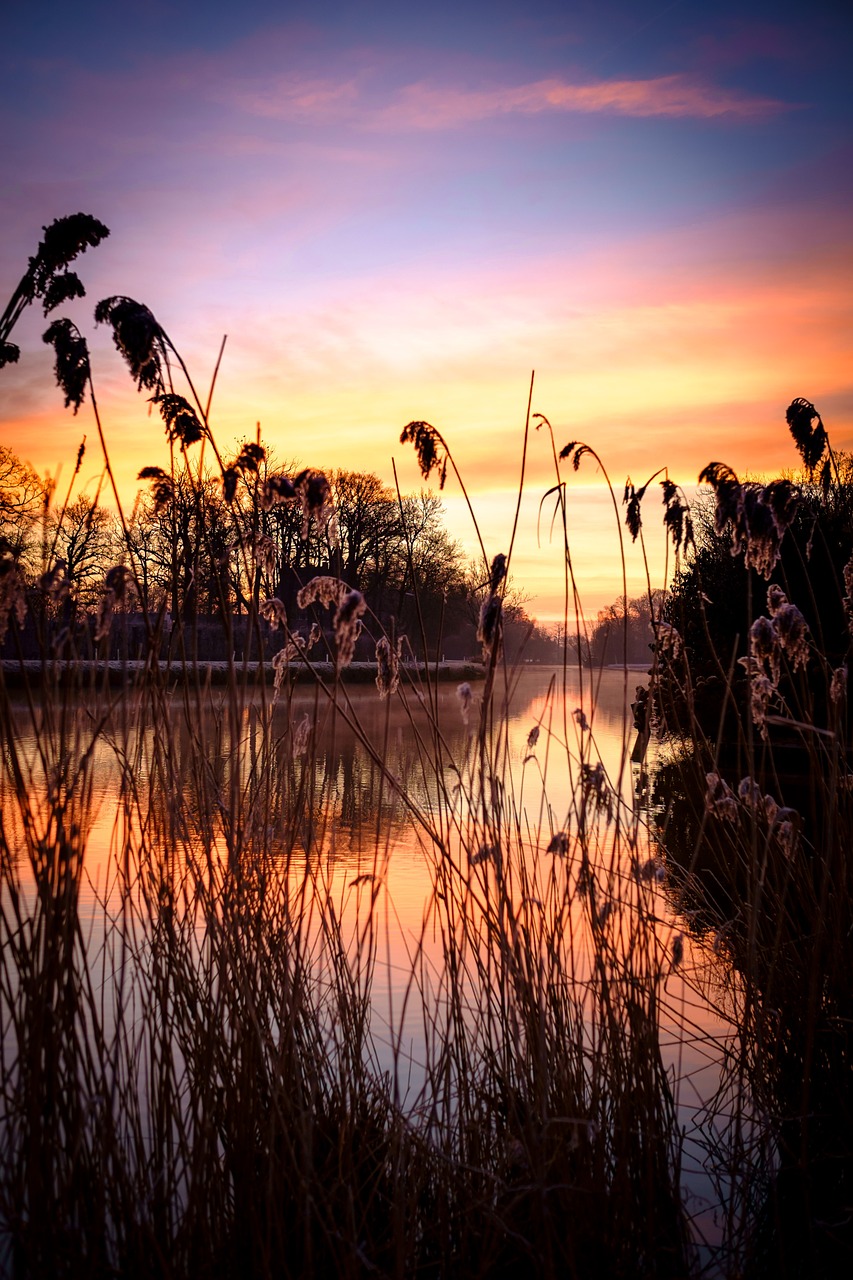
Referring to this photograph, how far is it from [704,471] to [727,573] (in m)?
10.3

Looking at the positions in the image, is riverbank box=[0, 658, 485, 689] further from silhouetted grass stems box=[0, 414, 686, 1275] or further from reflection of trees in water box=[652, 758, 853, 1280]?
reflection of trees in water box=[652, 758, 853, 1280]

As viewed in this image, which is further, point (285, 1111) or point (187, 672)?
point (187, 672)

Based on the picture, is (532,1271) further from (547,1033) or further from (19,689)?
(19,689)

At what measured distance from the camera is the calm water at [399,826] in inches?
83.3

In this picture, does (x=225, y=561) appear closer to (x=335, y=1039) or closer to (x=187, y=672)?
(x=187, y=672)

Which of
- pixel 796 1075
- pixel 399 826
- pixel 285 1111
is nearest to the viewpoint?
pixel 285 1111

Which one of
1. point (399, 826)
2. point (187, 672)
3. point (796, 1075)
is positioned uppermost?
point (187, 672)

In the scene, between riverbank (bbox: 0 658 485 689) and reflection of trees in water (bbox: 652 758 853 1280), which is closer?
riverbank (bbox: 0 658 485 689)

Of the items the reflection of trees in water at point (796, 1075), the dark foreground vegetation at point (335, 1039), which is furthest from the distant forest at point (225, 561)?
the reflection of trees in water at point (796, 1075)

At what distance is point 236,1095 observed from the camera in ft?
6.28

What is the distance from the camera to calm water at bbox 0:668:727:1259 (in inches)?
83.3

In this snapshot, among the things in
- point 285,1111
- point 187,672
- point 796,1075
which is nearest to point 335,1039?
point 285,1111

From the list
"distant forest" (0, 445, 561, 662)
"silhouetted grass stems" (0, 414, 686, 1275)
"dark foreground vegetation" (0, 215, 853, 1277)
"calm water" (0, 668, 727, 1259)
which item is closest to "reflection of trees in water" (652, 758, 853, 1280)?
"dark foreground vegetation" (0, 215, 853, 1277)

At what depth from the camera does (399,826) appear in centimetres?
754
